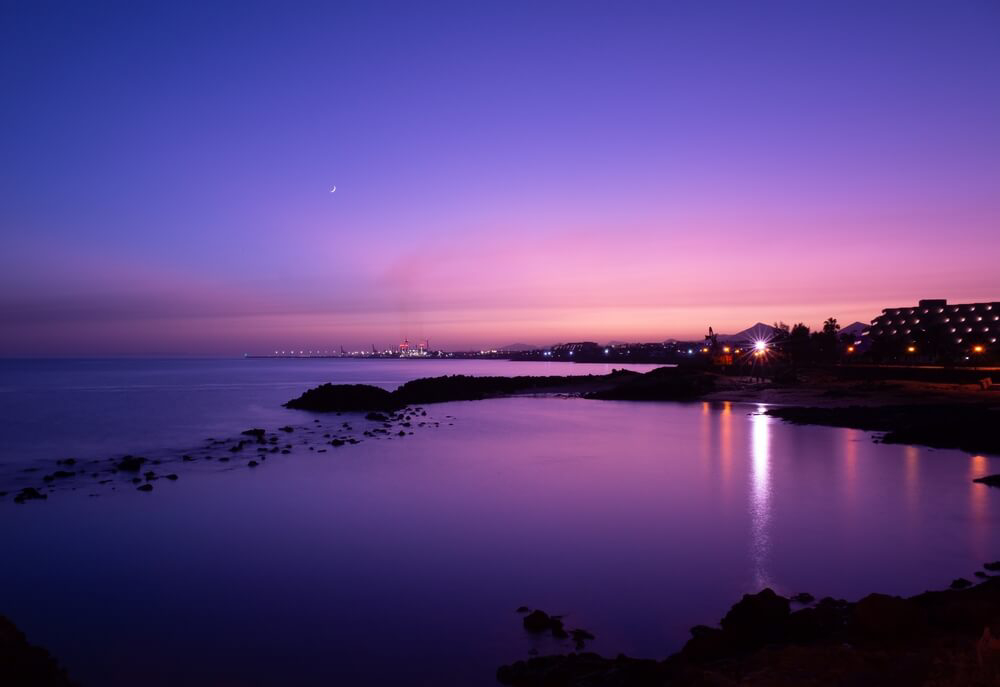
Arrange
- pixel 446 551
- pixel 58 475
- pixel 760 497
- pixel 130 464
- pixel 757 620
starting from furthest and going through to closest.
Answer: pixel 130 464 < pixel 58 475 < pixel 760 497 < pixel 446 551 < pixel 757 620

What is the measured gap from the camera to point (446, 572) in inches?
483

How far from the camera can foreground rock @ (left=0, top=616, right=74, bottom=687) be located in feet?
22.0

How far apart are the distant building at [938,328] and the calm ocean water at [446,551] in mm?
60285

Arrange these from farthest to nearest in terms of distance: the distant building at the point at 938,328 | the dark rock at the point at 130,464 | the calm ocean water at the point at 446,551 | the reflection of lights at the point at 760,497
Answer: the distant building at the point at 938,328 < the dark rock at the point at 130,464 < the reflection of lights at the point at 760,497 < the calm ocean water at the point at 446,551

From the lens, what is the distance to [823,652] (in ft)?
23.4

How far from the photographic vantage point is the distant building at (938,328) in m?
76.8

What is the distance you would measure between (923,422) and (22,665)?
33179mm

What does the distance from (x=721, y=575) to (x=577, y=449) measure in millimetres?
17189

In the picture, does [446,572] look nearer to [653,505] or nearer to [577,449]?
[653,505]

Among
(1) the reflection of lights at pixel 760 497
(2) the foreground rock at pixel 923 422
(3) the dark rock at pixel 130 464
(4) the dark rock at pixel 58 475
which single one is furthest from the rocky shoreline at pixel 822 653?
(3) the dark rock at pixel 130 464

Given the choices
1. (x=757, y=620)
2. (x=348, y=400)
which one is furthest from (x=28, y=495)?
(x=348, y=400)

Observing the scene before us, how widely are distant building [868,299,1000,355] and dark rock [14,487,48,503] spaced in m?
79.3

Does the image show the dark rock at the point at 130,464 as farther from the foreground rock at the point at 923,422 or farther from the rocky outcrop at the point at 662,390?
the rocky outcrop at the point at 662,390

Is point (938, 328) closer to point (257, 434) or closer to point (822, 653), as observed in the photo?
point (257, 434)
